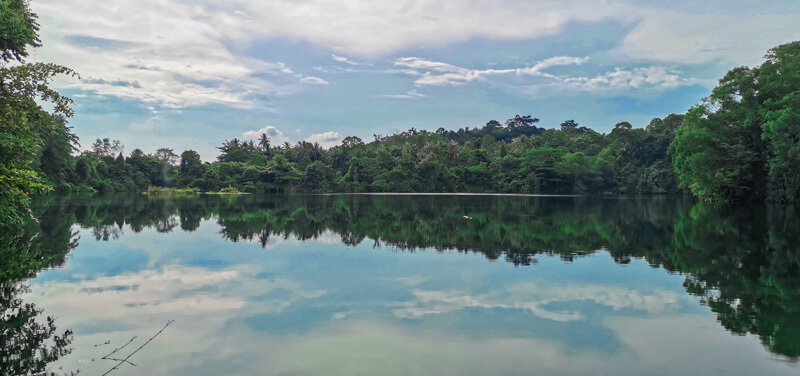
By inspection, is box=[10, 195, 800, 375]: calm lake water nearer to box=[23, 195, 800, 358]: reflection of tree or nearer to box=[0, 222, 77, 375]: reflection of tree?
box=[23, 195, 800, 358]: reflection of tree

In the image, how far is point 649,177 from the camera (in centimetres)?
7888

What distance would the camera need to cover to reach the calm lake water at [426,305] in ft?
19.2

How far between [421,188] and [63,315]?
270 ft

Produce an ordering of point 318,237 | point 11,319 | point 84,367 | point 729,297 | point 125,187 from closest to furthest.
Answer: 1. point 84,367
2. point 11,319
3. point 729,297
4. point 318,237
5. point 125,187

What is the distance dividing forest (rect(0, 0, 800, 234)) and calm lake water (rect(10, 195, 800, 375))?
10.8 m

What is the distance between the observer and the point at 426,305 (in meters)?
8.38

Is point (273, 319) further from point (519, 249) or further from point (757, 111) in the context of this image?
point (757, 111)

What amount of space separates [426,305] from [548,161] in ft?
262

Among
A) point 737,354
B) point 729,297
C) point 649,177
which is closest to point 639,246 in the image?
point 729,297

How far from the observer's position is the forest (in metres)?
37.4

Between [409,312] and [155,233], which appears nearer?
[409,312]

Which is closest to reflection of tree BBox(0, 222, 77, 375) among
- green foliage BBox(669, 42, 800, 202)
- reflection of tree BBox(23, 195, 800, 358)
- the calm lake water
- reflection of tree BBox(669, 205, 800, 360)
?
the calm lake water

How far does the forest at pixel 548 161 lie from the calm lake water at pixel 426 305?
10775 mm

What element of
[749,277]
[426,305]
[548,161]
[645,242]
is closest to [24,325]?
[426,305]
